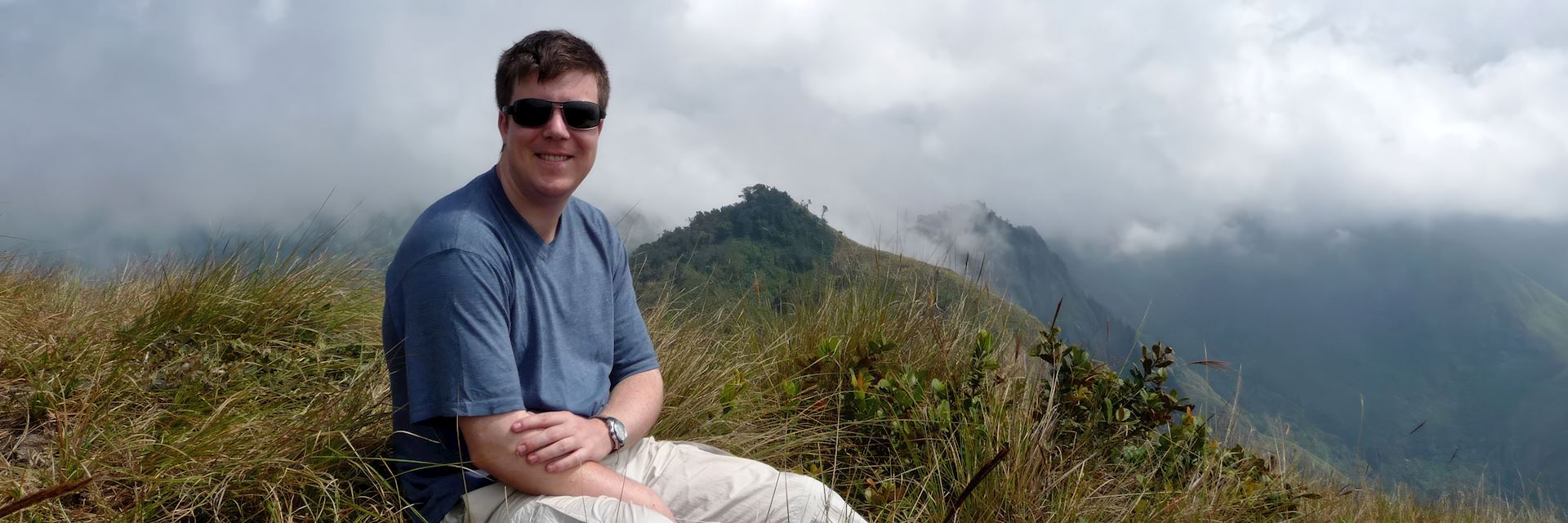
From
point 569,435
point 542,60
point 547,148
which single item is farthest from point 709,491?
point 542,60

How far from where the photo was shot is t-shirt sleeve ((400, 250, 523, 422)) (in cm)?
204

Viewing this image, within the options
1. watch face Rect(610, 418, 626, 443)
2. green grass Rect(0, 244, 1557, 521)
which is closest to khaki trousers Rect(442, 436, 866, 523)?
watch face Rect(610, 418, 626, 443)

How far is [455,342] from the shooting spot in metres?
2.04

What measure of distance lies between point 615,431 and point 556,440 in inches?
10.9

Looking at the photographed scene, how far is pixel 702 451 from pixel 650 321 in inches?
85.7

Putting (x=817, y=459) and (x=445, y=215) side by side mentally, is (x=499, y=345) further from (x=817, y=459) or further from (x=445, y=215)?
(x=817, y=459)

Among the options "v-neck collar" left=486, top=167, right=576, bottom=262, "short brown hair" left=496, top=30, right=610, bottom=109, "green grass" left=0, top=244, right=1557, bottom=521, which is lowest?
"green grass" left=0, top=244, right=1557, bottom=521

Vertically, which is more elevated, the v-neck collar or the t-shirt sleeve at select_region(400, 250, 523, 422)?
the v-neck collar

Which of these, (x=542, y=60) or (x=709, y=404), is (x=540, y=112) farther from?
(x=709, y=404)

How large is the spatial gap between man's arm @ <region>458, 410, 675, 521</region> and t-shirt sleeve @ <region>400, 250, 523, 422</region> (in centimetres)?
6

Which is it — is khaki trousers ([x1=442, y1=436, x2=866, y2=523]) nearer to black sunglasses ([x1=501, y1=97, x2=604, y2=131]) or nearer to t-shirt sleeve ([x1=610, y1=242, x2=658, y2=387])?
t-shirt sleeve ([x1=610, y1=242, x2=658, y2=387])

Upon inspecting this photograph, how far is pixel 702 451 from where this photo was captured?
2.73 meters

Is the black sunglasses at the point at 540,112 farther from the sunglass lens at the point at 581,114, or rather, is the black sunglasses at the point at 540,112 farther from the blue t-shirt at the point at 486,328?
the blue t-shirt at the point at 486,328

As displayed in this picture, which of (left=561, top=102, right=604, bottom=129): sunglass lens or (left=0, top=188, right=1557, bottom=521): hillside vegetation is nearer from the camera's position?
(left=561, top=102, right=604, bottom=129): sunglass lens
